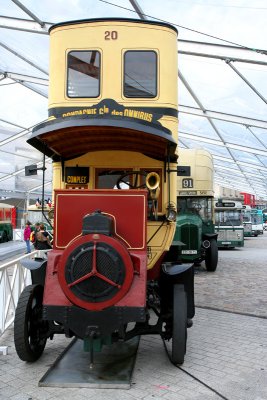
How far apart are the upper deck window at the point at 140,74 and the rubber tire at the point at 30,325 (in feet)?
10.2

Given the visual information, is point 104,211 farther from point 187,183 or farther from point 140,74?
point 187,183

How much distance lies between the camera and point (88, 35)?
696 cm

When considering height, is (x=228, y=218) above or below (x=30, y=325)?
above

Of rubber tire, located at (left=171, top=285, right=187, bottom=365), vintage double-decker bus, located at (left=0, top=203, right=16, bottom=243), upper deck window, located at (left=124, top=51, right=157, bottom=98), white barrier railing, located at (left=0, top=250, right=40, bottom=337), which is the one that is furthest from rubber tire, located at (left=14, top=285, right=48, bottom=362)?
vintage double-decker bus, located at (left=0, top=203, right=16, bottom=243)

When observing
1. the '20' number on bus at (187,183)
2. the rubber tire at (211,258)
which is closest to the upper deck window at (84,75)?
the '20' number on bus at (187,183)

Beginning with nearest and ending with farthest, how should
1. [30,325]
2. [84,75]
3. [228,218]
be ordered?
1. [30,325]
2. [84,75]
3. [228,218]

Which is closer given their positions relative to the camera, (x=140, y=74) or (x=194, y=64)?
(x=140, y=74)

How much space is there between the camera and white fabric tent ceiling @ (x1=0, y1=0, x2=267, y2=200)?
9867mm

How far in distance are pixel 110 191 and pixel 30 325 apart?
1.91 meters

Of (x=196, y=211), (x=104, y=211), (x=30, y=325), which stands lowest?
(x=30, y=325)

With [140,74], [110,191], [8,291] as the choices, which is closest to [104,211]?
[110,191]

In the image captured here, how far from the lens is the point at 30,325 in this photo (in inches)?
221

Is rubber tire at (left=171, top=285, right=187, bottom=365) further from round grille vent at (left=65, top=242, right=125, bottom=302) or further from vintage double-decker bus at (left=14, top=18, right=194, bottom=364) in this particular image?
round grille vent at (left=65, top=242, right=125, bottom=302)

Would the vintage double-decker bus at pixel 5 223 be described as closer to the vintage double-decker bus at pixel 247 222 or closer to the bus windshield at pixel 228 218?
the bus windshield at pixel 228 218
